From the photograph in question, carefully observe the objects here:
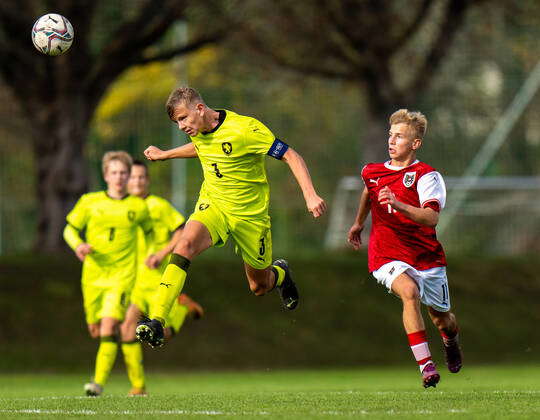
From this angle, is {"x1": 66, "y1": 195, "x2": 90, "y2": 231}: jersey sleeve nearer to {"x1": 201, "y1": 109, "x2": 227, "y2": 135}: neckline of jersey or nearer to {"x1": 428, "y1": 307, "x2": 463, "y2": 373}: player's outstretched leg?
{"x1": 201, "y1": 109, "x2": 227, "y2": 135}: neckline of jersey

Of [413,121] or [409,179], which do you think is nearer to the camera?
[409,179]

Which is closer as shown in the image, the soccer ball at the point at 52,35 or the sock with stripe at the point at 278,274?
the soccer ball at the point at 52,35

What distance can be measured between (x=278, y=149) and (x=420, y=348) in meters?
1.96

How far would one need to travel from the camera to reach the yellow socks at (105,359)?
1184 centimetres

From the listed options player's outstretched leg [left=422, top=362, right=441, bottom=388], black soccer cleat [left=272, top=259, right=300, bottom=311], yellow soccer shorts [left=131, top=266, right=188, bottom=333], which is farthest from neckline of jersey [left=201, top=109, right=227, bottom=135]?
yellow soccer shorts [left=131, top=266, right=188, bottom=333]

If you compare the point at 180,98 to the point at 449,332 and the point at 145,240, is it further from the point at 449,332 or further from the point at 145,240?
the point at 145,240

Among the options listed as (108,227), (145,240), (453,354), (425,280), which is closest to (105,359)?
(108,227)

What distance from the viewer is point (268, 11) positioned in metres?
22.5

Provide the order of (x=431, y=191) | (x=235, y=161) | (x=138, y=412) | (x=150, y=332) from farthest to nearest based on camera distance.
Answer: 1. (x=235, y=161)
2. (x=431, y=191)
3. (x=150, y=332)
4. (x=138, y=412)

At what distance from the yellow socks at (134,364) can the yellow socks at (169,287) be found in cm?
290

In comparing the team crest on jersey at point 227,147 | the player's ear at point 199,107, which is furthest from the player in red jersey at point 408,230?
the player's ear at point 199,107

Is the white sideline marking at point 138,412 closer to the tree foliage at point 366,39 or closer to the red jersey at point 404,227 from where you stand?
the red jersey at point 404,227

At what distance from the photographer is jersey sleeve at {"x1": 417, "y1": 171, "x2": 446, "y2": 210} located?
9.45 m

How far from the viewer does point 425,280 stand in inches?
388
